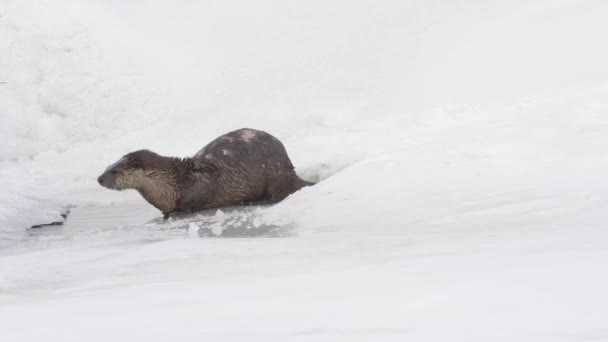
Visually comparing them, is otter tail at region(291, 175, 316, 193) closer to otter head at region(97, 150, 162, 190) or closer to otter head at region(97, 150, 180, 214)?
otter head at region(97, 150, 180, 214)

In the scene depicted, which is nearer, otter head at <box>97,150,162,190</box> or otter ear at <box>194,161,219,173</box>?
otter head at <box>97,150,162,190</box>

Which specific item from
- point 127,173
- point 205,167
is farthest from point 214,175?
point 127,173

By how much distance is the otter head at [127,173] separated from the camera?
18.4 feet

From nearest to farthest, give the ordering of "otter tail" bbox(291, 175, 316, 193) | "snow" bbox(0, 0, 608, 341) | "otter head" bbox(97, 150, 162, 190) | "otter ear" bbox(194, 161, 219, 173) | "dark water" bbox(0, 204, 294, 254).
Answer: "snow" bbox(0, 0, 608, 341)
"dark water" bbox(0, 204, 294, 254)
"otter head" bbox(97, 150, 162, 190)
"otter ear" bbox(194, 161, 219, 173)
"otter tail" bbox(291, 175, 316, 193)

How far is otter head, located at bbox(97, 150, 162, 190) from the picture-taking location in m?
5.61

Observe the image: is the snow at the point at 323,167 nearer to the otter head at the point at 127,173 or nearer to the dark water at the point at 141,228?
the dark water at the point at 141,228

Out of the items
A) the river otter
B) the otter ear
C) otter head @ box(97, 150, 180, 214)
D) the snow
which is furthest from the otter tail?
otter head @ box(97, 150, 180, 214)

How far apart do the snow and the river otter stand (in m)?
0.23

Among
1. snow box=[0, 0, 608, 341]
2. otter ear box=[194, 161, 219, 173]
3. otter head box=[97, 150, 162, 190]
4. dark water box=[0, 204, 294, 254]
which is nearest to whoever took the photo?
snow box=[0, 0, 608, 341]

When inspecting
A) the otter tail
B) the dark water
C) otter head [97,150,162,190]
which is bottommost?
the dark water

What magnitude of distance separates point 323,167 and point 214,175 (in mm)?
1188

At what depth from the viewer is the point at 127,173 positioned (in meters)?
5.63

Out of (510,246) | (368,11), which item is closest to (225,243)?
(510,246)

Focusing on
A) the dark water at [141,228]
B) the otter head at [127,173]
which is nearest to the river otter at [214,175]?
the otter head at [127,173]
